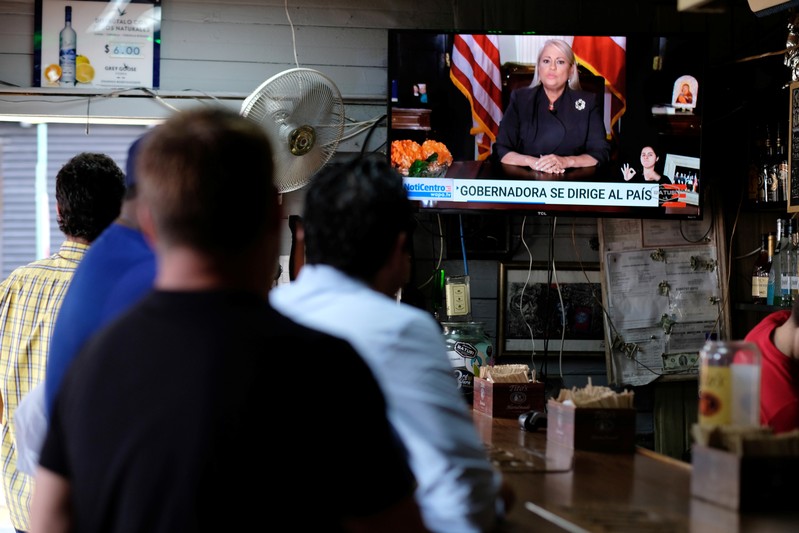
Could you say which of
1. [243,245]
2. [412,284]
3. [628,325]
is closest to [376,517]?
[243,245]

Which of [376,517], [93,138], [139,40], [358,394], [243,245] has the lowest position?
[376,517]

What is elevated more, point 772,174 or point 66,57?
→ point 66,57

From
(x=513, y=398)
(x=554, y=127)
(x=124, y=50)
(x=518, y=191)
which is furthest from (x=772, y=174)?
(x=124, y=50)

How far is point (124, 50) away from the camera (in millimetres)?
4180

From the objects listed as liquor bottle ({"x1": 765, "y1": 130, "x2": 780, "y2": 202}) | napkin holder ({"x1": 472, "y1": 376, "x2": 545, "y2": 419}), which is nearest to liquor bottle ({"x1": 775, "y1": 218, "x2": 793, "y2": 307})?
liquor bottle ({"x1": 765, "y1": 130, "x2": 780, "y2": 202})

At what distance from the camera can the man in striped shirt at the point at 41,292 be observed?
2500 mm

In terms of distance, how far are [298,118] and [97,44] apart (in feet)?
3.38

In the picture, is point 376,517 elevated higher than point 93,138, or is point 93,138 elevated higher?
point 93,138

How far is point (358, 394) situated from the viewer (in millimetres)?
1064

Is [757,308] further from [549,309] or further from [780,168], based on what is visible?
[549,309]

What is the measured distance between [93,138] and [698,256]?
2.81 metres

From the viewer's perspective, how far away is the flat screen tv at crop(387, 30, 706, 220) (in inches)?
157

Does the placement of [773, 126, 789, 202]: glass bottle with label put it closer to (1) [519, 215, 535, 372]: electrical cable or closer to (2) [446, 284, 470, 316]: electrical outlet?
(1) [519, 215, 535, 372]: electrical cable

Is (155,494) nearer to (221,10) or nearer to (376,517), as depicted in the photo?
(376,517)
